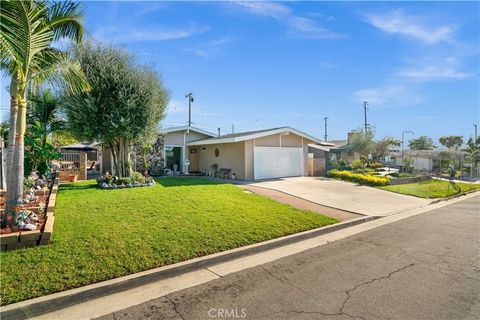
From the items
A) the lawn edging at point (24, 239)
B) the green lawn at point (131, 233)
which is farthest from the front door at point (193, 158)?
the lawn edging at point (24, 239)

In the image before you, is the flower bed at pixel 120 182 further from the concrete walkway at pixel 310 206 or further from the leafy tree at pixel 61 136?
the concrete walkway at pixel 310 206

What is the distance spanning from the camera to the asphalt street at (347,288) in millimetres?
3166

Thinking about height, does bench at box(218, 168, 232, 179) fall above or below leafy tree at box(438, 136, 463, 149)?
below

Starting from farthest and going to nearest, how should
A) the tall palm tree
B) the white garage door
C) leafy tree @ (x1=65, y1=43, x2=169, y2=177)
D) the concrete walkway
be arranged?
1. the white garage door
2. leafy tree @ (x1=65, y1=43, x2=169, y2=177)
3. the concrete walkway
4. the tall palm tree

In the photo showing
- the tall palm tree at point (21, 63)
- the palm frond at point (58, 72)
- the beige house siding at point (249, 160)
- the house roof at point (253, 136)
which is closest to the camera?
the tall palm tree at point (21, 63)

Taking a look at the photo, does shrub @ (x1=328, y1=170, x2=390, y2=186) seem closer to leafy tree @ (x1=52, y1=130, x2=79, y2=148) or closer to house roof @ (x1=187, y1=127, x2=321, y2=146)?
house roof @ (x1=187, y1=127, x2=321, y2=146)

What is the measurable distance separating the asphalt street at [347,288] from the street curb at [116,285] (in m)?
0.56

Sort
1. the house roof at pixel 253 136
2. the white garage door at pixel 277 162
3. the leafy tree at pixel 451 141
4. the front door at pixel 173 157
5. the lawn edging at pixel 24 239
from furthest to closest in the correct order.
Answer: the leafy tree at pixel 451 141, the front door at pixel 173 157, the white garage door at pixel 277 162, the house roof at pixel 253 136, the lawn edging at pixel 24 239

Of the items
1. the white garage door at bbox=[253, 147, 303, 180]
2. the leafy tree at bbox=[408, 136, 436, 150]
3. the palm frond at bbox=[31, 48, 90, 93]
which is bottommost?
the white garage door at bbox=[253, 147, 303, 180]

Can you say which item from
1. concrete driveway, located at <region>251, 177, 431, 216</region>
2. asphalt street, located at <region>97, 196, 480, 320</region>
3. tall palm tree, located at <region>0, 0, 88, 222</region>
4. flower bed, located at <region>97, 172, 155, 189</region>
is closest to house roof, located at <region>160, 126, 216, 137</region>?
flower bed, located at <region>97, 172, 155, 189</region>

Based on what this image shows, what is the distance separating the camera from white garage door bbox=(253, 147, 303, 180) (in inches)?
628

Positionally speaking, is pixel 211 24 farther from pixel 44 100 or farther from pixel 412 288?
pixel 412 288

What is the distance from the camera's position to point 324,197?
11109 mm

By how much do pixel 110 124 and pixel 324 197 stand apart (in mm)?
9151
